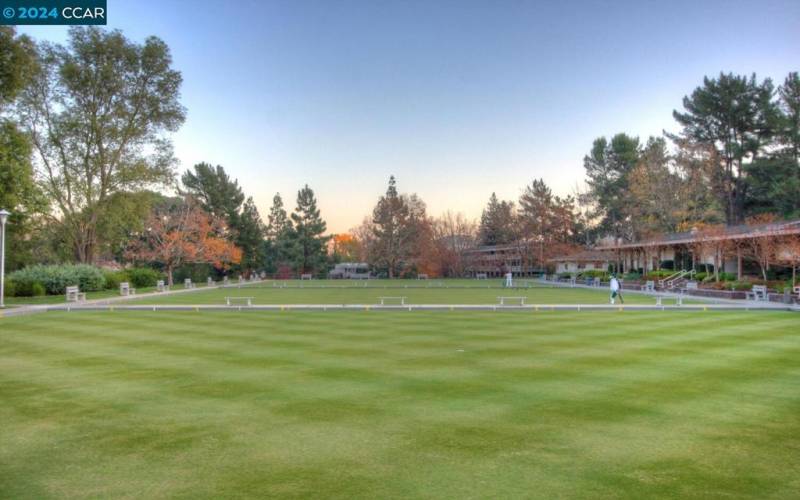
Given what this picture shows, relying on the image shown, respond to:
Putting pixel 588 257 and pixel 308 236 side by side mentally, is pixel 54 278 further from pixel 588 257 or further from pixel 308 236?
pixel 588 257

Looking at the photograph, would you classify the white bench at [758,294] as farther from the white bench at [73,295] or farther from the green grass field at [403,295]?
the white bench at [73,295]

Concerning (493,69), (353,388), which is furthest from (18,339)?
(493,69)

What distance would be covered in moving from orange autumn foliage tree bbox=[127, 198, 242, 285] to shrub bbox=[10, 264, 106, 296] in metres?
15.0

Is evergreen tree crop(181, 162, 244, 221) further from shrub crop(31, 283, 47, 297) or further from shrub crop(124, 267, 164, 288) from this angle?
shrub crop(31, 283, 47, 297)

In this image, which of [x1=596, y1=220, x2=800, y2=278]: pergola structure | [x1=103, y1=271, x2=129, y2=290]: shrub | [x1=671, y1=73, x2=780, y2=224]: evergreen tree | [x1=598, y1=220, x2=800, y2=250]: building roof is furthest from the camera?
[x1=671, y1=73, x2=780, y2=224]: evergreen tree

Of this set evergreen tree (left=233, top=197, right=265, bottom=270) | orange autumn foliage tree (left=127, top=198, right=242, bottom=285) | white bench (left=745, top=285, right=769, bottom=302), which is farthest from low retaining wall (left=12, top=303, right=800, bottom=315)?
evergreen tree (left=233, top=197, right=265, bottom=270)

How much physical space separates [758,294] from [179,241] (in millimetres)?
48722

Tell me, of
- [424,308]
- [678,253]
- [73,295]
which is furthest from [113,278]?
[678,253]

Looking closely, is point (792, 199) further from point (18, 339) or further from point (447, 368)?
point (18, 339)

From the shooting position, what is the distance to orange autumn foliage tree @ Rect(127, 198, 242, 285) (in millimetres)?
54125

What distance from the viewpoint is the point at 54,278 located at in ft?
115

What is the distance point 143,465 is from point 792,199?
2531 inches

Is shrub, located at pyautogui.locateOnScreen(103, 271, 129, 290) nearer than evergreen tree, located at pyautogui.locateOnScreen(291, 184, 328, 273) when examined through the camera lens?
Yes

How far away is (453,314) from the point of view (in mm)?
22812
